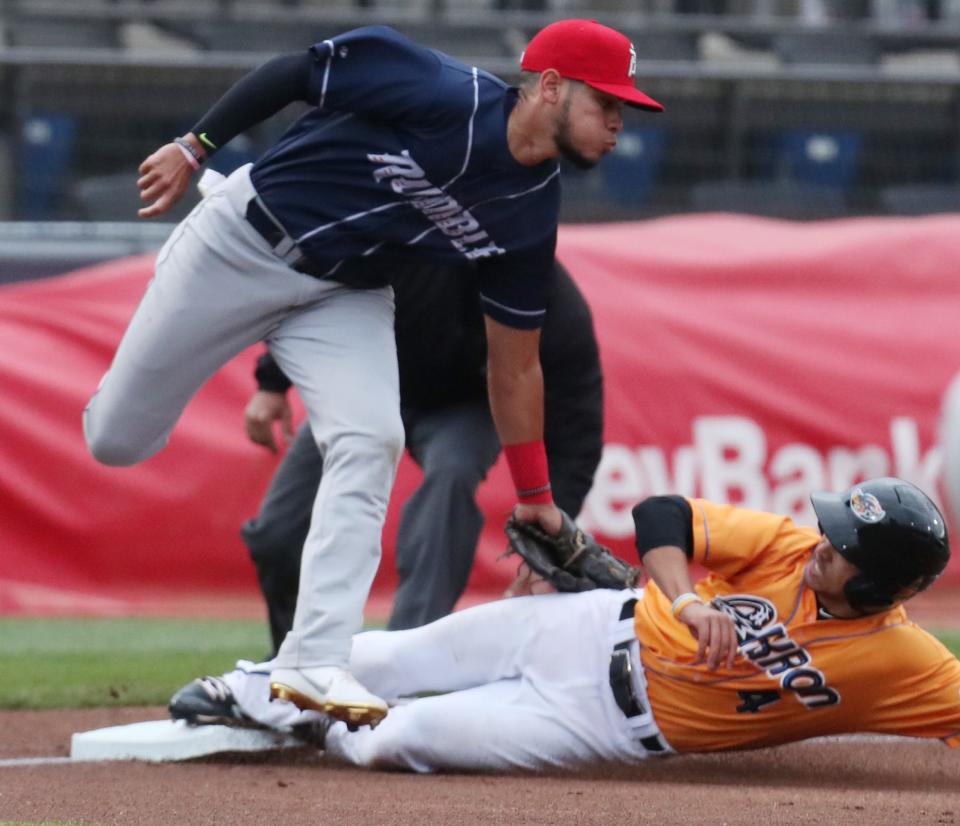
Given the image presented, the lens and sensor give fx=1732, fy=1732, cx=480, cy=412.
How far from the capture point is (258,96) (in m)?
3.91

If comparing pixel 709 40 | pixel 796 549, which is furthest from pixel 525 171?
pixel 709 40

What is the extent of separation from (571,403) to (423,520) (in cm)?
54

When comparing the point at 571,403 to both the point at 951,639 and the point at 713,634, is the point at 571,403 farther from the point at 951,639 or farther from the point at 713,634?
the point at 951,639

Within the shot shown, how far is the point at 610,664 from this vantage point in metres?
4.01

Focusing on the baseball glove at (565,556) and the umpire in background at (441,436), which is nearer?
the baseball glove at (565,556)

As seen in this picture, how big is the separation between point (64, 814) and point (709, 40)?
41.7 ft

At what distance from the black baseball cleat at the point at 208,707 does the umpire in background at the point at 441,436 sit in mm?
663

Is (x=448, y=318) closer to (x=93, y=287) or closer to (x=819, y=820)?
(x=819, y=820)

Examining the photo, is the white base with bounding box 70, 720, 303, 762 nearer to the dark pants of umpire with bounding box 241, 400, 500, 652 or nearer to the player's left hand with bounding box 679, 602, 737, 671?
the dark pants of umpire with bounding box 241, 400, 500, 652

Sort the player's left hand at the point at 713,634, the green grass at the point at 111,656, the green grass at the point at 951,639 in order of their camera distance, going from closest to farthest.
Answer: the player's left hand at the point at 713,634 → the green grass at the point at 111,656 → the green grass at the point at 951,639

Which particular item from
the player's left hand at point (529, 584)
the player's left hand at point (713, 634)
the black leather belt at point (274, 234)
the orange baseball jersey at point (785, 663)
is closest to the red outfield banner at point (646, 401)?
the player's left hand at point (529, 584)

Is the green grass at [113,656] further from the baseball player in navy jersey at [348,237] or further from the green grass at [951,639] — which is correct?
the baseball player in navy jersey at [348,237]

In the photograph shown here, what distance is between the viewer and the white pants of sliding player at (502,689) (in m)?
3.99

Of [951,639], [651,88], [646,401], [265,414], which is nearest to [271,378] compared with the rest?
[265,414]
